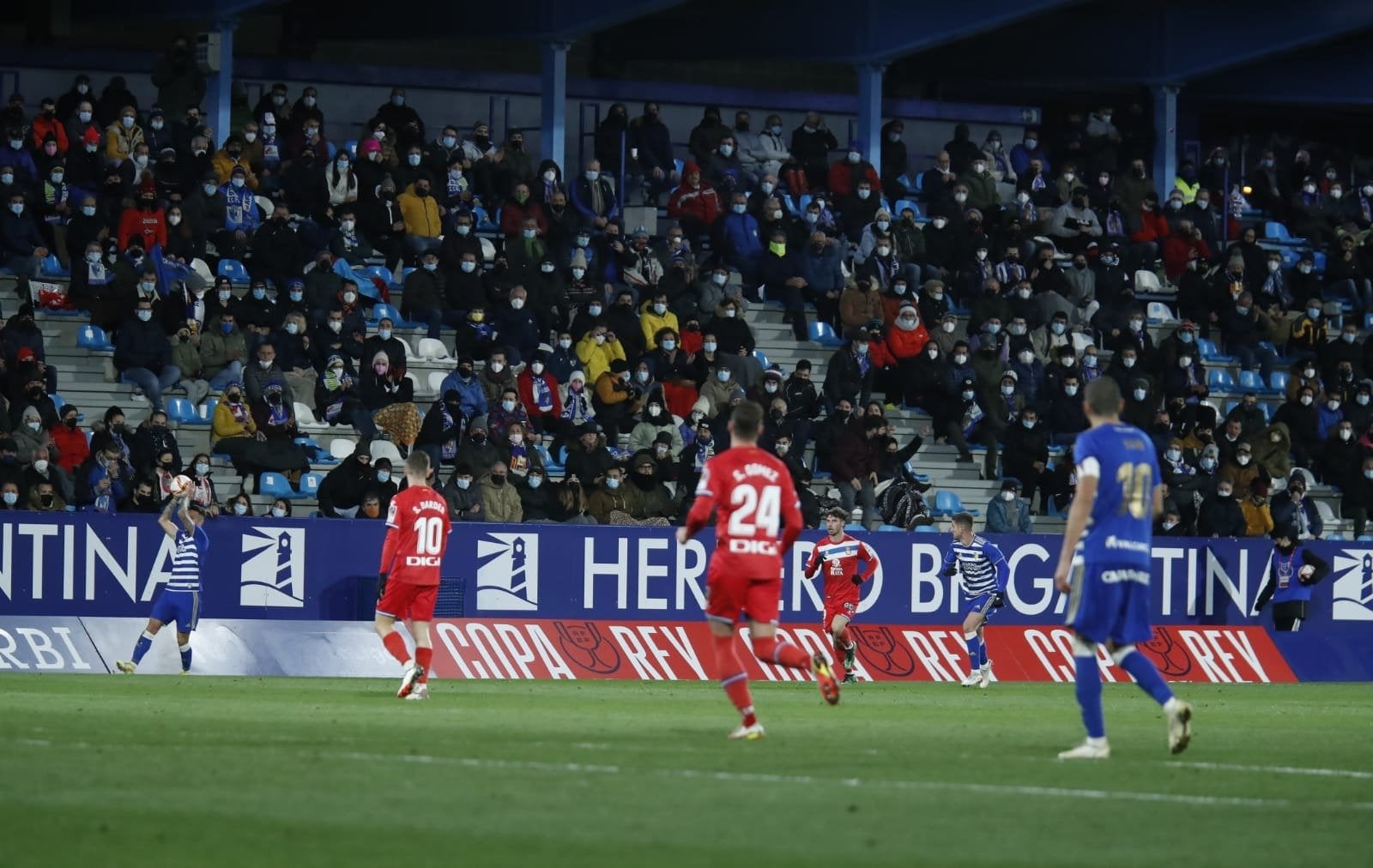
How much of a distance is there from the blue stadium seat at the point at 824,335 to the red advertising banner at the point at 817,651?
707 cm

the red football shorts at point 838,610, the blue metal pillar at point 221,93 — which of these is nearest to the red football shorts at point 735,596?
the red football shorts at point 838,610

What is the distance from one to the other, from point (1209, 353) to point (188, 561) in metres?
19.6

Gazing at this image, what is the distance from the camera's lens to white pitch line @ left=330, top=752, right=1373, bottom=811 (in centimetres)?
1155

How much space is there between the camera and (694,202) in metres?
36.1

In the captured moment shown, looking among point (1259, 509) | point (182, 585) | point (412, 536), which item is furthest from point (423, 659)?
point (1259, 509)

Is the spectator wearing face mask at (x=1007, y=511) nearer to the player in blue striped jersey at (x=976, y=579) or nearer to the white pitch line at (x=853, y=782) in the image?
the player in blue striped jersey at (x=976, y=579)

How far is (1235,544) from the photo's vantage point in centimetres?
3145

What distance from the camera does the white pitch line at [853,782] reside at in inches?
455

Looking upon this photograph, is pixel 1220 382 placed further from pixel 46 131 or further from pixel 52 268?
pixel 46 131

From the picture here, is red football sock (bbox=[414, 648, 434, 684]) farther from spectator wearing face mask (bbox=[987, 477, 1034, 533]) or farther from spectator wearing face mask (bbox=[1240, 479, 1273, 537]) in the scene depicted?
spectator wearing face mask (bbox=[1240, 479, 1273, 537])

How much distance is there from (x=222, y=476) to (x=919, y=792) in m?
18.9

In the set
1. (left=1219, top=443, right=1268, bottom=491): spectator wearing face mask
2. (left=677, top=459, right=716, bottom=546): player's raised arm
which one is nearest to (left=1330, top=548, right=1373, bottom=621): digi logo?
(left=1219, top=443, right=1268, bottom=491): spectator wearing face mask

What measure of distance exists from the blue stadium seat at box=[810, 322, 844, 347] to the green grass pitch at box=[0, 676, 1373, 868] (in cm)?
1680

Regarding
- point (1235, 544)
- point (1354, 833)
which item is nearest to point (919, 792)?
point (1354, 833)
